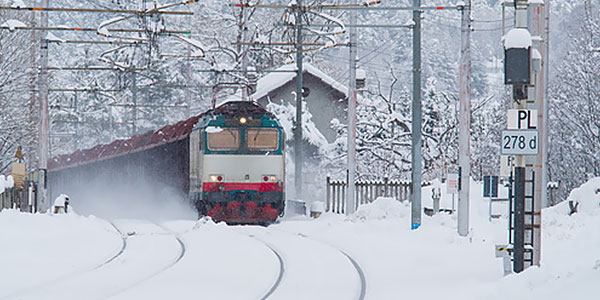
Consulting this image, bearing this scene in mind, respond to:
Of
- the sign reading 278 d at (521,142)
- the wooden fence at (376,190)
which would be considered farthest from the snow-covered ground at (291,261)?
the wooden fence at (376,190)

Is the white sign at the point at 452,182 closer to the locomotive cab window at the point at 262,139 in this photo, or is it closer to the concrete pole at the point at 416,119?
the concrete pole at the point at 416,119

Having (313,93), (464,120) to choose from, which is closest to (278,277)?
→ (464,120)

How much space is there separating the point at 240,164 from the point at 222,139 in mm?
858

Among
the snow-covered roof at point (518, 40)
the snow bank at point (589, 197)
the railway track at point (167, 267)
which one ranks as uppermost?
the snow-covered roof at point (518, 40)

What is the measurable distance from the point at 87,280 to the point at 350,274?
4.04 metres

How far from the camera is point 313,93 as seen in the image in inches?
1866

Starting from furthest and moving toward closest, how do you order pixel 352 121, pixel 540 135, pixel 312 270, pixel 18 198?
pixel 18 198 < pixel 352 121 < pixel 312 270 < pixel 540 135

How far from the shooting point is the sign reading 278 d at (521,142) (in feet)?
37.9

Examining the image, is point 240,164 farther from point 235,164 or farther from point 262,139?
point 262,139

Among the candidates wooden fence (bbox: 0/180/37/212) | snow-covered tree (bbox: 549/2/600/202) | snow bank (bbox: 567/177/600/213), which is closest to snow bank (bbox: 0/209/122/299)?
wooden fence (bbox: 0/180/37/212)

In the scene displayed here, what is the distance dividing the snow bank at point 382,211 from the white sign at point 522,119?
11692mm

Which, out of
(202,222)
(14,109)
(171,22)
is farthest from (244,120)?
(171,22)

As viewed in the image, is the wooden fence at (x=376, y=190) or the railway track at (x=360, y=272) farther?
the wooden fence at (x=376, y=190)

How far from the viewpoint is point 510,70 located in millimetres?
11273
